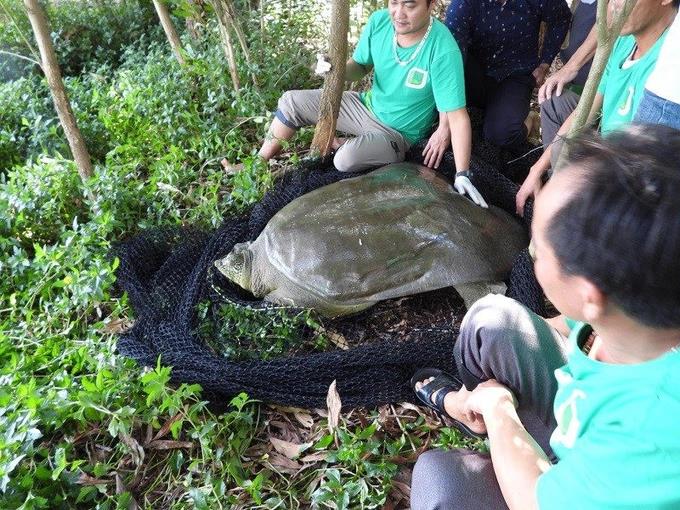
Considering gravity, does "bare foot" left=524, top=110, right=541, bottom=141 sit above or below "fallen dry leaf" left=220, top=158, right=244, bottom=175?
below

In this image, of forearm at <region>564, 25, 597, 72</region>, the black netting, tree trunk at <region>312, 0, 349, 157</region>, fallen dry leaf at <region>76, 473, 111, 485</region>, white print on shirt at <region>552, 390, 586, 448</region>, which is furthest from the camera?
forearm at <region>564, 25, 597, 72</region>

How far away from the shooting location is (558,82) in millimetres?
2715

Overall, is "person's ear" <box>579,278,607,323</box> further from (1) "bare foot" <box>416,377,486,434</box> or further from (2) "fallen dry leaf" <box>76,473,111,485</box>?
(2) "fallen dry leaf" <box>76,473,111,485</box>

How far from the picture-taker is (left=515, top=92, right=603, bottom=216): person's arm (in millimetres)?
2269

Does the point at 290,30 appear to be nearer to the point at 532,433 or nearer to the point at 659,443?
the point at 532,433

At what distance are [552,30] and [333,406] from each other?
251 centimetres

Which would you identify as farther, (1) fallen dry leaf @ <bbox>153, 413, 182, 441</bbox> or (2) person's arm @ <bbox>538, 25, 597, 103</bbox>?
(2) person's arm @ <bbox>538, 25, 597, 103</bbox>

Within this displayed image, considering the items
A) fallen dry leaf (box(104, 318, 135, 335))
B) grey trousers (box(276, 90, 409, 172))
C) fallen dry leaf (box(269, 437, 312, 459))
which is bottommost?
fallen dry leaf (box(269, 437, 312, 459))

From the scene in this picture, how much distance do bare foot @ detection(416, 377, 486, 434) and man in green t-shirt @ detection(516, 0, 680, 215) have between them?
0.88 m

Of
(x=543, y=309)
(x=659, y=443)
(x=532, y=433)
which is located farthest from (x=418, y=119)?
(x=659, y=443)

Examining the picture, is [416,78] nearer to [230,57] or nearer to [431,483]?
[230,57]

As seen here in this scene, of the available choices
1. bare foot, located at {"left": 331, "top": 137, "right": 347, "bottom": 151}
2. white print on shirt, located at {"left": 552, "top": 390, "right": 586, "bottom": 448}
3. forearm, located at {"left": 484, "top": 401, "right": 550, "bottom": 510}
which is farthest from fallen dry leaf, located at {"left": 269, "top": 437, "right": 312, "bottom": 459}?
bare foot, located at {"left": 331, "top": 137, "right": 347, "bottom": 151}

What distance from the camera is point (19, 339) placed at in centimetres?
219

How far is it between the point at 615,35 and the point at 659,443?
4.91 feet
